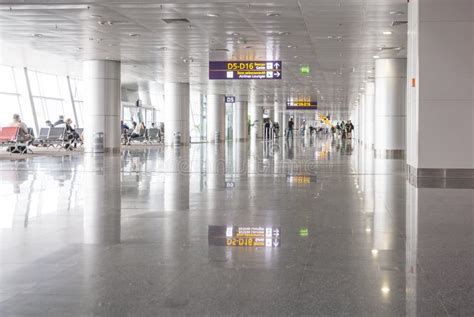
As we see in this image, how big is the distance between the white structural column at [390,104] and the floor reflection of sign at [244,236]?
67.5 feet

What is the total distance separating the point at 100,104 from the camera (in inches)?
1119

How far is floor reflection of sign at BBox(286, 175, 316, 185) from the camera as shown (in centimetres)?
1327

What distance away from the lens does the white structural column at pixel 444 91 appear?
13.7 metres

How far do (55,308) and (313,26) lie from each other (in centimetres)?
1548

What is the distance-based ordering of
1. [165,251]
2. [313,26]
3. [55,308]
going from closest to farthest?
1. [55,308]
2. [165,251]
3. [313,26]

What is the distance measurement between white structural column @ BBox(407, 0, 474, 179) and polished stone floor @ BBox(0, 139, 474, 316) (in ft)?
9.16

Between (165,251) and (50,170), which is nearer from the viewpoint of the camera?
(165,251)

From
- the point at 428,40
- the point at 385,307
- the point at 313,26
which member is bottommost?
the point at 385,307

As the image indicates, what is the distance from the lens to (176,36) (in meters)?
21.0

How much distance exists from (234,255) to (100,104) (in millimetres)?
23994

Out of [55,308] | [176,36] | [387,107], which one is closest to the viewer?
[55,308]

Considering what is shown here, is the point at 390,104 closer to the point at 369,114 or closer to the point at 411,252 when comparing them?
the point at 369,114

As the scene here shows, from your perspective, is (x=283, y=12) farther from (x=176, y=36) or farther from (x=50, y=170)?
(x=50, y=170)

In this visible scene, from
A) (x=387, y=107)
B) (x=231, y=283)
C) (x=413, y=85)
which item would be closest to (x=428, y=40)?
(x=413, y=85)
